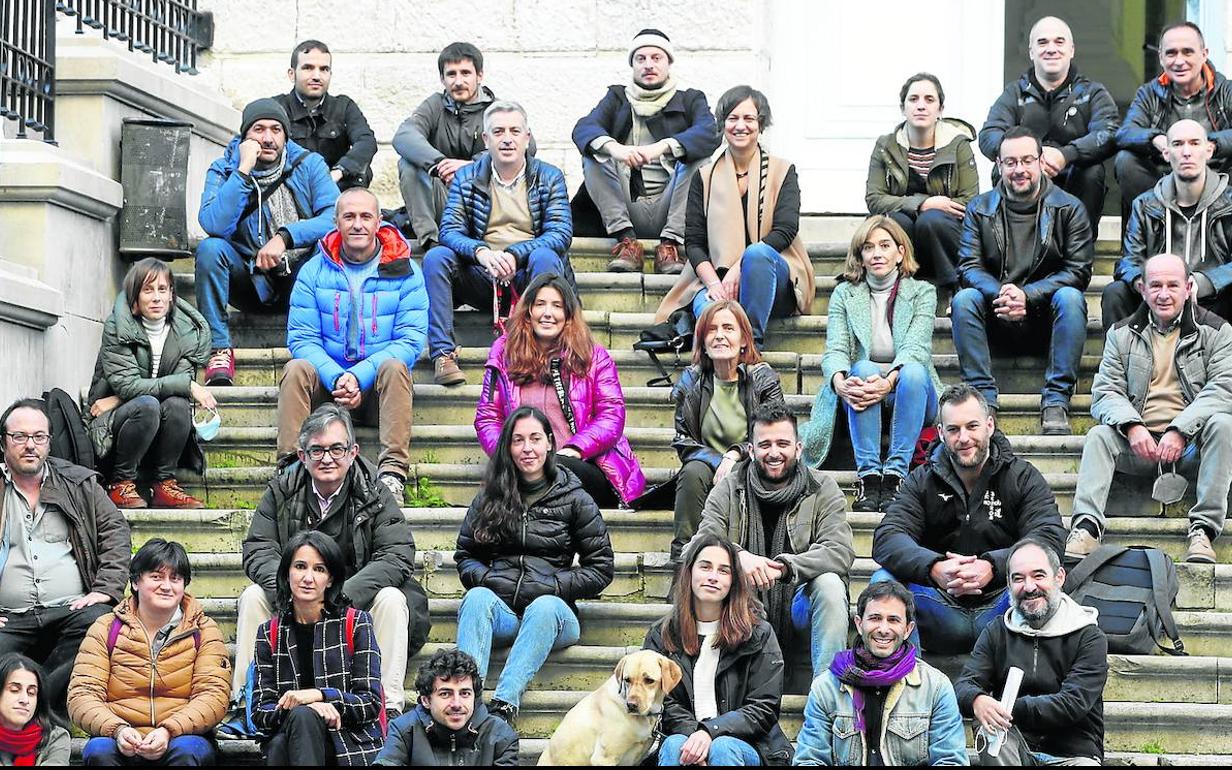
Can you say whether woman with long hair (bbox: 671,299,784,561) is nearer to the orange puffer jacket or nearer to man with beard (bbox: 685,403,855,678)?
man with beard (bbox: 685,403,855,678)

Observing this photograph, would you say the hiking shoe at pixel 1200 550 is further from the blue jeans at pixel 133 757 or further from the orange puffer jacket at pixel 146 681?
the blue jeans at pixel 133 757

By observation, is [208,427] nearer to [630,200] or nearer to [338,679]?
[338,679]

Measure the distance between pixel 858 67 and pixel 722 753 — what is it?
611cm

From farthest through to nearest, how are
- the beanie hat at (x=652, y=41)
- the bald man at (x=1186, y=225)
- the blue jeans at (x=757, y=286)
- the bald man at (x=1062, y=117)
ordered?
the beanie hat at (x=652, y=41) < the bald man at (x=1062, y=117) < the blue jeans at (x=757, y=286) < the bald man at (x=1186, y=225)

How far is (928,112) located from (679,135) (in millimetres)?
1280

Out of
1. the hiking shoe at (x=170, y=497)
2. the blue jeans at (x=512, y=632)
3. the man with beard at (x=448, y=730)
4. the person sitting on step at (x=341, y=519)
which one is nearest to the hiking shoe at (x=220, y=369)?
the hiking shoe at (x=170, y=497)

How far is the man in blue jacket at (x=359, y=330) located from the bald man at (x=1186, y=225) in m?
3.18

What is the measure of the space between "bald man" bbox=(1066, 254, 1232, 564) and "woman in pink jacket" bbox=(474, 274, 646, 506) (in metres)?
1.95

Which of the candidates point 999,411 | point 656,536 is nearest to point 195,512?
point 656,536

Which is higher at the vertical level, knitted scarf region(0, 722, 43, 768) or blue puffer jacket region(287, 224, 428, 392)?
blue puffer jacket region(287, 224, 428, 392)

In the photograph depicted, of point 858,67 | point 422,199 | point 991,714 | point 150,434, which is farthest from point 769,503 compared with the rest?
point 858,67

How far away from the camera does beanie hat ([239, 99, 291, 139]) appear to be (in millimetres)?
11352

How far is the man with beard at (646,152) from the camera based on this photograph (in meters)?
11.6

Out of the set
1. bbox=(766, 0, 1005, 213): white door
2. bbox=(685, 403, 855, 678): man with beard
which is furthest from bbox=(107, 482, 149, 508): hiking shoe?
bbox=(766, 0, 1005, 213): white door
